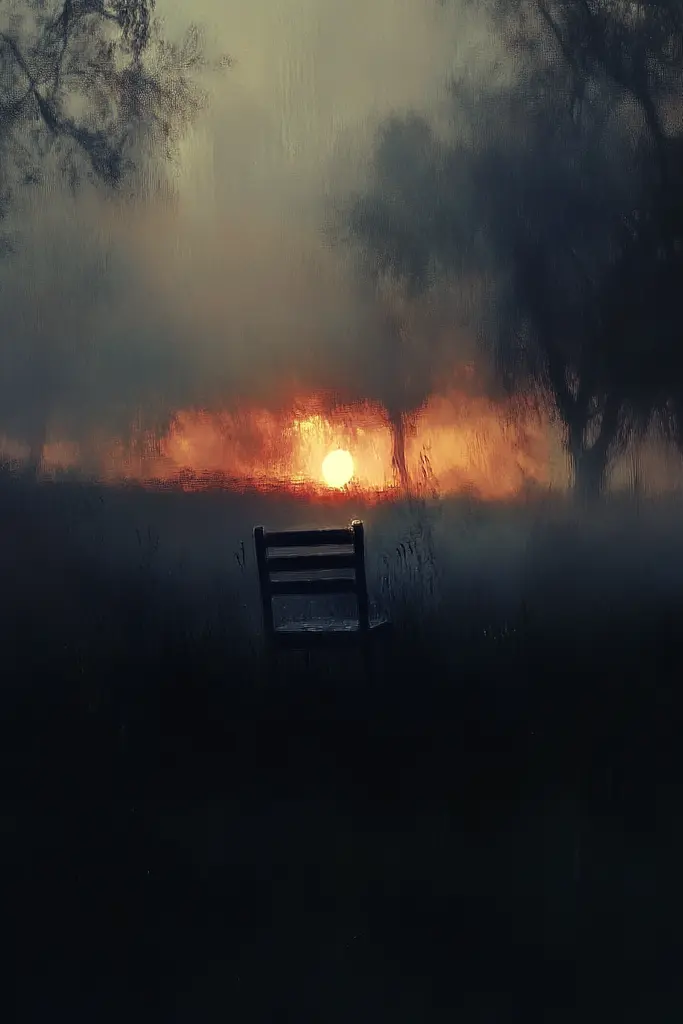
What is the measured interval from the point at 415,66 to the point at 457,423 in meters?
2.03

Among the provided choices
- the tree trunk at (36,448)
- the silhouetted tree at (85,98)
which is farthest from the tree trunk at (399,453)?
the tree trunk at (36,448)

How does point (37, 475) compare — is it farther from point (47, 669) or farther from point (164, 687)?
point (164, 687)

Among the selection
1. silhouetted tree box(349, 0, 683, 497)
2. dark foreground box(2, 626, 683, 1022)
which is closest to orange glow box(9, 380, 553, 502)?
silhouetted tree box(349, 0, 683, 497)

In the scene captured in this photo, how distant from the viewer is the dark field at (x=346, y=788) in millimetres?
2762

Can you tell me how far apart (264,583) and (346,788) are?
1.48m

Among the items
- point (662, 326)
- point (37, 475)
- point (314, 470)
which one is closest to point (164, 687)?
point (314, 470)

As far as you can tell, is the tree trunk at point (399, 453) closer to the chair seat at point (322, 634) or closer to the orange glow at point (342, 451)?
the orange glow at point (342, 451)

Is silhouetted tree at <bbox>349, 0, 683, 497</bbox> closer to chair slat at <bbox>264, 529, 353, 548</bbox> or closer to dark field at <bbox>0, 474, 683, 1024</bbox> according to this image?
dark field at <bbox>0, 474, 683, 1024</bbox>

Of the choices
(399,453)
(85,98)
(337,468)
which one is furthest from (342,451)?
(85,98)

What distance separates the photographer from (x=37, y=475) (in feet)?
21.1

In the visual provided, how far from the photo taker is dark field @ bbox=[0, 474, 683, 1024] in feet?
9.06

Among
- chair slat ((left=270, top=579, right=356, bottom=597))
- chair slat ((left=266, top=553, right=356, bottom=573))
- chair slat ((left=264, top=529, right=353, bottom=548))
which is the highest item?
chair slat ((left=264, top=529, right=353, bottom=548))

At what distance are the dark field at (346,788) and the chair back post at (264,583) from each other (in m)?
0.15

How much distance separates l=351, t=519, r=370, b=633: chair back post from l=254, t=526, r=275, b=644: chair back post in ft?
1.36
